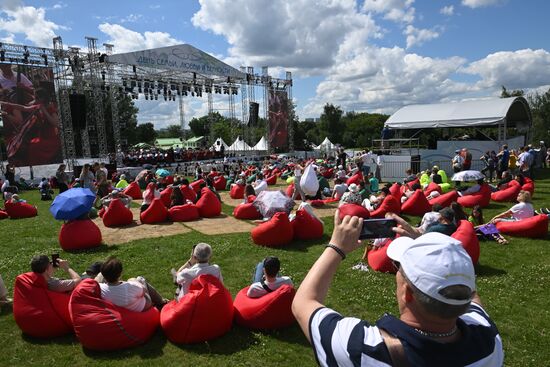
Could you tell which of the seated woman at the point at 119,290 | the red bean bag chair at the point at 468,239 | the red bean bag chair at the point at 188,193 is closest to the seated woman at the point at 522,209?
the red bean bag chair at the point at 468,239

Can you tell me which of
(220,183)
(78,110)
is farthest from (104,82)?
(220,183)

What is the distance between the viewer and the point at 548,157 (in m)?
26.4

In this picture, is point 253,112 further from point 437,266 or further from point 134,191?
point 437,266

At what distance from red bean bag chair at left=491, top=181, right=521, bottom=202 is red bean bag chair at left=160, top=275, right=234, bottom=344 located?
11.5m

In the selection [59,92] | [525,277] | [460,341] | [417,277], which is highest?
[59,92]

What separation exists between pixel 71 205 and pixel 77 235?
2.55 ft

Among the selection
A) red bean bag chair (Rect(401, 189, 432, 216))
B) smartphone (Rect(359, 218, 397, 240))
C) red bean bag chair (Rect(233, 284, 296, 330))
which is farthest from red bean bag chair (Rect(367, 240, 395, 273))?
smartphone (Rect(359, 218, 397, 240))

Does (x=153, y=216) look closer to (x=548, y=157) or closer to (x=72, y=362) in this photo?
(x=72, y=362)

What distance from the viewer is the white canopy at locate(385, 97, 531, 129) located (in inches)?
954

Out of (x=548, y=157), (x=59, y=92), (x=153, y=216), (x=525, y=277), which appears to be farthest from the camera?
Result: (x=59, y=92)

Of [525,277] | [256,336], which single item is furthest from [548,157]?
[256,336]

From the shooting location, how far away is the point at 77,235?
9086 mm

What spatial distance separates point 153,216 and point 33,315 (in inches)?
265

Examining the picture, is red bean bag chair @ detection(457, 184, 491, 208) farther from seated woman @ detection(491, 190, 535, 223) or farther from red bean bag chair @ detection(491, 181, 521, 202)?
seated woman @ detection(491, 190, 535, 223)
